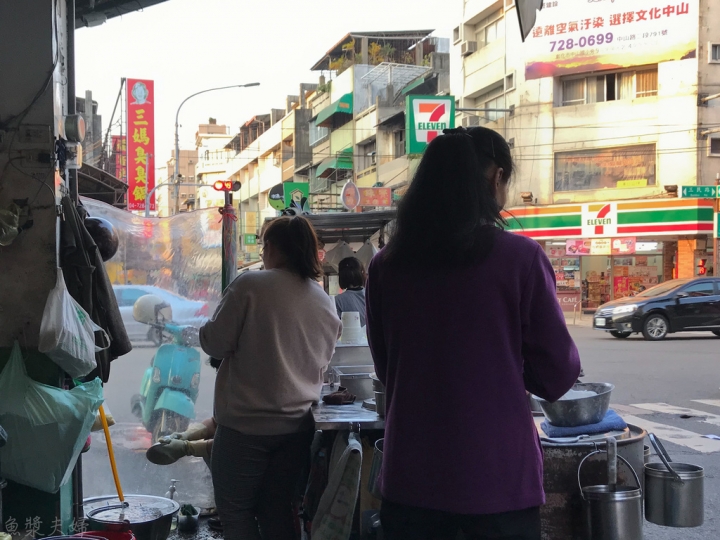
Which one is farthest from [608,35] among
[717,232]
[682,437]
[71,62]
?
[71,62]

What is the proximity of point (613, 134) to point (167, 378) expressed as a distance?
22.9 metres

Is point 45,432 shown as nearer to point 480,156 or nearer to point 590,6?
point 480,156

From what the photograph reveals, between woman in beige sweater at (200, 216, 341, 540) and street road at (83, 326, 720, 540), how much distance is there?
6.40 feet

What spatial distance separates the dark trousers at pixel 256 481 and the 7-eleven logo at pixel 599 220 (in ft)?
75.2

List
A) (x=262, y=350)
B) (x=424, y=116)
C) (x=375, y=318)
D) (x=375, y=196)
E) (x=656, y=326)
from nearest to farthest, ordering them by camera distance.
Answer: (x=375, y=318) → (x=262, y=350) → (x=656, y=326) → (x=424, y=116) → (x=375, y=196)

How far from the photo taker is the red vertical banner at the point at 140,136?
24297 mm

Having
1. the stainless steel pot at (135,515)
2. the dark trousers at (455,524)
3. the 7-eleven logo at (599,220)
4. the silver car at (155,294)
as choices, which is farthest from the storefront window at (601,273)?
the dark trousers at (455,524)

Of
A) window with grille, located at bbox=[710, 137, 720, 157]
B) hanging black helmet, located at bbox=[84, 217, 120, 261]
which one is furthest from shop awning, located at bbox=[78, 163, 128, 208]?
window with grille, located at bbox=[710, 137, 720, 157]

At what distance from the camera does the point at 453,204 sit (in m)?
1.84

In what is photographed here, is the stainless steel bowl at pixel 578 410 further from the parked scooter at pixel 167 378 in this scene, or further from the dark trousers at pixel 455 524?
the parked scooter at pixel 167 378

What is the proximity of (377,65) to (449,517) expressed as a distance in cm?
3657

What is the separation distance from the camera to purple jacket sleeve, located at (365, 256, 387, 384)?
206 cm

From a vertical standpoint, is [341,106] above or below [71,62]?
above

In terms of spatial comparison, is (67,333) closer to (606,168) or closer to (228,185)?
(228,185)
